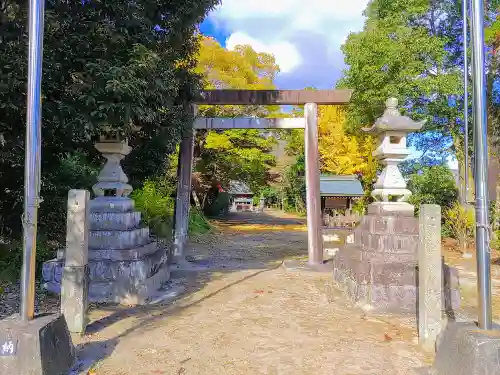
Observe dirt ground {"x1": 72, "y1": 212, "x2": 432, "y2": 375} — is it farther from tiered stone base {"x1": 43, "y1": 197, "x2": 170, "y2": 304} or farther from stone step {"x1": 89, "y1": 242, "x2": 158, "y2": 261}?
stone step {"x1": 89, "y1": 242, "x2": 158, "y2": 261}

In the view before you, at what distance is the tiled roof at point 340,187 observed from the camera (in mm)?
16453

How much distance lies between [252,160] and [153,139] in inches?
529

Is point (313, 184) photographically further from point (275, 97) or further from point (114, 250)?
point (114, 250)

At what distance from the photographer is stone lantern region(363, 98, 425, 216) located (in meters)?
6.22

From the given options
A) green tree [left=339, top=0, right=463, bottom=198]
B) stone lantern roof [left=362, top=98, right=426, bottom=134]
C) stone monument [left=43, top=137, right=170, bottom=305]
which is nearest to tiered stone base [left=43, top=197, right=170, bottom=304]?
stone monument [left=43, top=137, right=170, bottom=305]

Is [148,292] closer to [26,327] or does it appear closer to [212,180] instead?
[26,327]

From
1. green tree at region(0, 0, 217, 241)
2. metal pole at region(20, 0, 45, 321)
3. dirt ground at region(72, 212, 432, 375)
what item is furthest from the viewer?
green tree at region(0, 0, 217, 241)

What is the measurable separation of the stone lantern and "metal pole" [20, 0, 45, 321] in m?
4.82

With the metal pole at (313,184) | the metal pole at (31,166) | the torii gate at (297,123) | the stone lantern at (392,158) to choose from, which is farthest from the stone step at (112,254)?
→ the metal pole at (313,184)

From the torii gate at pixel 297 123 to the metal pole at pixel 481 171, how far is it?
18.1 ft

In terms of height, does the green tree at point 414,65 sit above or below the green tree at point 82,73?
above

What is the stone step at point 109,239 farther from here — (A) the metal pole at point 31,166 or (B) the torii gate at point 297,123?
(B) the torii gate at point 297,123

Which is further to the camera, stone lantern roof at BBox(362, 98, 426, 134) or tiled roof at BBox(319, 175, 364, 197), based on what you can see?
tiled roof at BBox(319, 175, 364, 197)

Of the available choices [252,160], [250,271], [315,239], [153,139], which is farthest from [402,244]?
[252,160]
